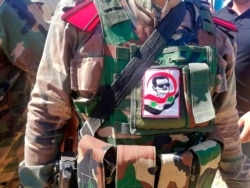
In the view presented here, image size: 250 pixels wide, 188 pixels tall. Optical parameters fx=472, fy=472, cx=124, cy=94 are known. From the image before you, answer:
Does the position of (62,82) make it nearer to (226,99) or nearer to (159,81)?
(159,81)

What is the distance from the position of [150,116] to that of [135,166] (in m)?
0.15

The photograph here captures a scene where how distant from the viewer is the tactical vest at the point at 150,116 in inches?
51.8

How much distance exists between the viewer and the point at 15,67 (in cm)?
186

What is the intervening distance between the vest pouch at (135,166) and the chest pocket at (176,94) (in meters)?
0.07

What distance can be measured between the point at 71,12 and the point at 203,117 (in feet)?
1.62

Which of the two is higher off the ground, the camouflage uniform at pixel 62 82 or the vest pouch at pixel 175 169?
the camouflage uniform at pixel 62 82

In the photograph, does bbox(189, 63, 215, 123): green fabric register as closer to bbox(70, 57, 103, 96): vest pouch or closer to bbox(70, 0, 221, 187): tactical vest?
bbox(70, 0, 221, 187): tactical vest

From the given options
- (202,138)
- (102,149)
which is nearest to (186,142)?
(202,138)

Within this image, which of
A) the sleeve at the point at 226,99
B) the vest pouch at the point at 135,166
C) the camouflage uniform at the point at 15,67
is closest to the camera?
the vest pouch at the point at 135,166

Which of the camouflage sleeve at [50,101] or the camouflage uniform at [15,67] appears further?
the camouflage uniform at [15,67]

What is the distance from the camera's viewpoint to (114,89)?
135cm

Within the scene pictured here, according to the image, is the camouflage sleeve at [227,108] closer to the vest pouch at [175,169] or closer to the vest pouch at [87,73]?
the vest pouch at [175,169]

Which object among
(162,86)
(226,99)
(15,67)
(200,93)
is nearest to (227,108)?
(226,99)

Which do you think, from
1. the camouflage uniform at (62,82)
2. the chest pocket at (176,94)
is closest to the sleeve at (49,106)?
the camouflage uniform at (62,82)
